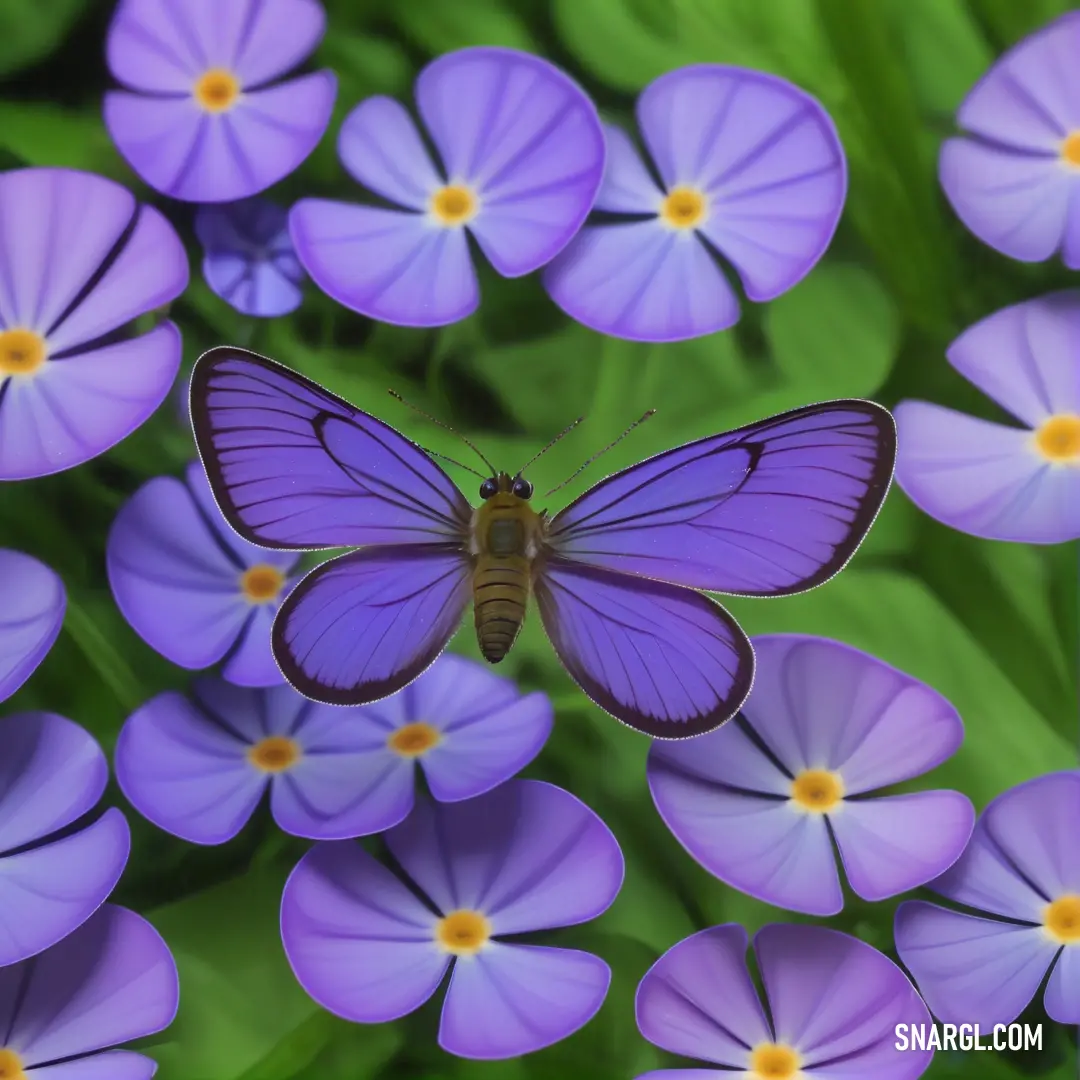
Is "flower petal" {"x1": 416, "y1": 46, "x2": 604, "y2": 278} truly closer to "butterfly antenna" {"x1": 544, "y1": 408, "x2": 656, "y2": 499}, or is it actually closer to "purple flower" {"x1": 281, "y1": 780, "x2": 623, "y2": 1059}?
"butterfly antenna" {"x1": 544, "y1": 408, "x2": 656, "y2": 499}


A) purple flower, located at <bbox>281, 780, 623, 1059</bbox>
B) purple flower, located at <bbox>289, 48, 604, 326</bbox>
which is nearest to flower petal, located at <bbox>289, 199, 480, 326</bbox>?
purple flower, located at <bbox>289, 48, 604, 326</bbox>

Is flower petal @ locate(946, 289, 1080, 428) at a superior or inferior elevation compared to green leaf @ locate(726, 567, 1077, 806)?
superior

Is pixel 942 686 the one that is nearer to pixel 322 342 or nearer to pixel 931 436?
pixel 931 436

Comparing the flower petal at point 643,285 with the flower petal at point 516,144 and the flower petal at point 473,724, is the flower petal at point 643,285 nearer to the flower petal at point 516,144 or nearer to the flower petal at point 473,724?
the flower petal at point 516,144

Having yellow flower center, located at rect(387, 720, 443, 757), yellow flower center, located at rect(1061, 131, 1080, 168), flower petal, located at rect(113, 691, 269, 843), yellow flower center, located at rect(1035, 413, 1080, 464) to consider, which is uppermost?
yellow flower center, located at rect(1061, 131, 1080, 168)

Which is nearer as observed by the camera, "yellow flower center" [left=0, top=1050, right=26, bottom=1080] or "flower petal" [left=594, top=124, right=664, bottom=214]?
"yellow flower center" [left=0, top=1050, right=26, bottom=1080]

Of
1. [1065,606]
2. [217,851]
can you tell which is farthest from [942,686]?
[217,851]

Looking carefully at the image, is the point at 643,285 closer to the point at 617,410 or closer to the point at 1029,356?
the point at 617,410
